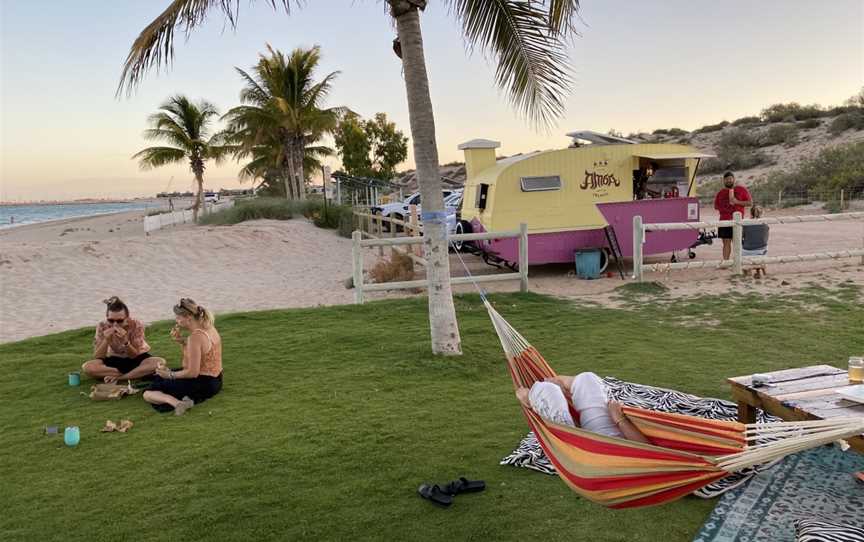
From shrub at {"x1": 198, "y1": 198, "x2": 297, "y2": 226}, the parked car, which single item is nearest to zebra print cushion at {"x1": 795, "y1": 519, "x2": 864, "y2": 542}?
the parked car

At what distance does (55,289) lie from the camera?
39.3ft

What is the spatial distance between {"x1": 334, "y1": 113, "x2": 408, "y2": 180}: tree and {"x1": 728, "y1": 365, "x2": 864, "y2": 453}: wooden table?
114 feet

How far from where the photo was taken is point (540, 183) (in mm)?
11203

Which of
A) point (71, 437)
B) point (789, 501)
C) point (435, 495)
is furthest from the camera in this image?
point (71, 437)

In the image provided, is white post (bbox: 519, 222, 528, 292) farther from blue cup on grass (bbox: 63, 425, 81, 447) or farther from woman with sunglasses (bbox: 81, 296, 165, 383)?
blue cup on grass (bbox: 63, 425, 81, 447)

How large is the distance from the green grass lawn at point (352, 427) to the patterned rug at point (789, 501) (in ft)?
0.49

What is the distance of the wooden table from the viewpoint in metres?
3.14

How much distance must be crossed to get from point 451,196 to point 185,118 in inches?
623

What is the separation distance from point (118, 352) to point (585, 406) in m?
4.22

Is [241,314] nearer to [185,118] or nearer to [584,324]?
[584,324]

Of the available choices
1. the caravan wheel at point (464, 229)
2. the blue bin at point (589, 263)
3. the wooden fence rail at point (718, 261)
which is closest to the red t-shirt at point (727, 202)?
the wooden fence rail at point (718, 261)

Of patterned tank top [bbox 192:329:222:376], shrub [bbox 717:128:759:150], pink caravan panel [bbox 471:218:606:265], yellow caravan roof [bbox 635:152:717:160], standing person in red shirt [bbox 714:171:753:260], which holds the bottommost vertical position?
patterned tank top [bbox 192:329:222:376]

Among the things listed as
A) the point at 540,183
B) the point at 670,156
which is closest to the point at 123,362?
the point at 540,183

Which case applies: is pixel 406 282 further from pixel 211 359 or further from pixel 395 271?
pixel 211 359
